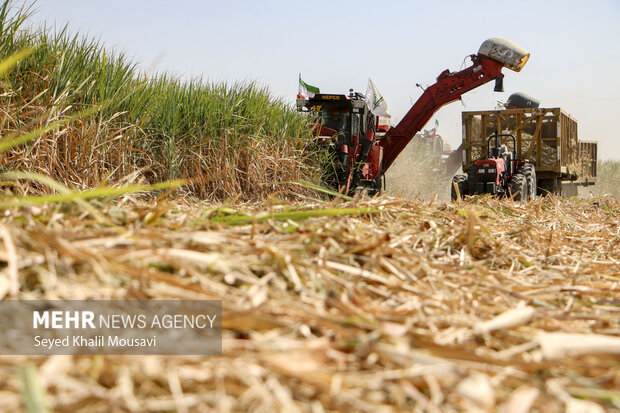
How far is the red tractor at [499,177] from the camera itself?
8.33 m

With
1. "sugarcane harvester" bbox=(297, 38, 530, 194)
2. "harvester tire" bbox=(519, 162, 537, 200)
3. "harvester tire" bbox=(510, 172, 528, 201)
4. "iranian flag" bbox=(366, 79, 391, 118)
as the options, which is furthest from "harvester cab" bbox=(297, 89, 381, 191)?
"harvester tire" bbox=(519, 162, 537, 200)

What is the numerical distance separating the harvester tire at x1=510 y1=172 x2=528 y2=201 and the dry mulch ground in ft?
22.6

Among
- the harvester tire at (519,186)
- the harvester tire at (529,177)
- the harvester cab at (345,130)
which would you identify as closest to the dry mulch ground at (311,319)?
the harvester tire at (519,186)

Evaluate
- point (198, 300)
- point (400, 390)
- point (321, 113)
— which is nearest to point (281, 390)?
point (400, 390)

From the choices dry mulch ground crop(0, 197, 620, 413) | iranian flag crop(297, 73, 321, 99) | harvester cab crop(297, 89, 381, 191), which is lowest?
dry mulch ground crop(0, 197, 620, 413)

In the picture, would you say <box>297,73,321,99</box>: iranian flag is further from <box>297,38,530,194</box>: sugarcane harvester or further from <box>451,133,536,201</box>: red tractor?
<box>451,133,536,201</box>: red tractor

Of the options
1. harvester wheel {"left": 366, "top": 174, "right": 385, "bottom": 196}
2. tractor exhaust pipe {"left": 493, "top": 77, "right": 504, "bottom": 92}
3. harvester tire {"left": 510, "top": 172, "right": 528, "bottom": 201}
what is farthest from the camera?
tractor exhaust pipe {"left": 493, "top": 77, "right": 504, "bottom": 92}

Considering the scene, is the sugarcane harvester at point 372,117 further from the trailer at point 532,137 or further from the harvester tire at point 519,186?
the harvester tire at point 519,186

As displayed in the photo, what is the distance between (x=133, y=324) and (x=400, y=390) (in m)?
0.59

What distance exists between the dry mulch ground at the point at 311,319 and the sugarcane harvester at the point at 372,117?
671cm

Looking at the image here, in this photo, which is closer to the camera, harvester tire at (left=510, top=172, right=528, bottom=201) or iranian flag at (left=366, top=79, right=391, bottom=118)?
harvester tire at (left=510, top=172, right=528, bottom=201)

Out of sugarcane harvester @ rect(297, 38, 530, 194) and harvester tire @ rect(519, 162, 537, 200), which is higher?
sugarcane harvester @ rect(297, 38, 530, 194)

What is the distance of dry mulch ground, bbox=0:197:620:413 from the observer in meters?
0.96

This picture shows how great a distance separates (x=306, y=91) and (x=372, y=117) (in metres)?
1.45
